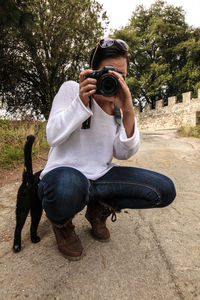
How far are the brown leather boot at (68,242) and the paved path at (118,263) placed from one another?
4 cm

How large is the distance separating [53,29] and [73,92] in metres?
6.69

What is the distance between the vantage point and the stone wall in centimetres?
1162

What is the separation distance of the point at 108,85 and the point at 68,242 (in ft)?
3.06

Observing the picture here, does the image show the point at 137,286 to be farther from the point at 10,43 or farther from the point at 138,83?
the point at 138,83

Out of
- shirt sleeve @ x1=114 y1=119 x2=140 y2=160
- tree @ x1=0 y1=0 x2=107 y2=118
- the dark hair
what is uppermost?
tree @ x1=0 y1=0 x2=107 y2=118

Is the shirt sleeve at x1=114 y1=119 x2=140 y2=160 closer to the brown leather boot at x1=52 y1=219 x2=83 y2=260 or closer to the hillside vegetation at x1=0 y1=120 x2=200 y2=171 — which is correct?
the brown leather boot at x1=52 y1=219 x2=83 y2=260

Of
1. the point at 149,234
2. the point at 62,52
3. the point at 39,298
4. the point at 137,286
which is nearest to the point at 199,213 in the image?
the point at 149,234

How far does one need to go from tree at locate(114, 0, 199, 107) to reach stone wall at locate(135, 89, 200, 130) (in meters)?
1.92

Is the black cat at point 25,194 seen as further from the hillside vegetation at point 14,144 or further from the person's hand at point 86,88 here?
the hillside vegetation at point 14,144

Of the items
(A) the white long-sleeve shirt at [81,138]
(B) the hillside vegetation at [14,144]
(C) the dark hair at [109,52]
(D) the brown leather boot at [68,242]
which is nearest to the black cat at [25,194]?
(A) the white long-sleeve shirt at [81,138]

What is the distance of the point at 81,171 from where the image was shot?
1.18 m

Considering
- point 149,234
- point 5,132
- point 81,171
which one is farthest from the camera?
point 5,132

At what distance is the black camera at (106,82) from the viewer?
1.09 metres

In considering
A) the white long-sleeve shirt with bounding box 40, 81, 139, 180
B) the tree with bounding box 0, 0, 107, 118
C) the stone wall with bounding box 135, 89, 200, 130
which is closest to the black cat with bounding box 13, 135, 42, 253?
the white long-sleeve shirt with bounding box 40, 81, 139, 180
